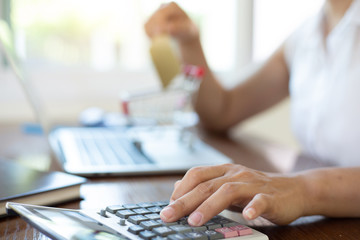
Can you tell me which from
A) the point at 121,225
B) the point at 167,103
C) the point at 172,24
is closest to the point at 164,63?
the point at 167,103

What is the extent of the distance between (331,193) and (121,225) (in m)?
0.30

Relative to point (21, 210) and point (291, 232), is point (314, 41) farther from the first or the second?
point (21, 210)

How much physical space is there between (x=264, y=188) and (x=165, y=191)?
20 centimetres

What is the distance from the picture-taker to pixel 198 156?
953 mm

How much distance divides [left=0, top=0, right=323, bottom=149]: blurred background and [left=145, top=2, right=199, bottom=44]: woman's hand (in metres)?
0.59

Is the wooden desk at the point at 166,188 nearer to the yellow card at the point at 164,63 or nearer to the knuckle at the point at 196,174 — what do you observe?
the knuckle at the point at 196,174

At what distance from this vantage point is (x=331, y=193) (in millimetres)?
619

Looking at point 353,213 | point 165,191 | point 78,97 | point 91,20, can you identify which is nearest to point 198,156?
point 165,191

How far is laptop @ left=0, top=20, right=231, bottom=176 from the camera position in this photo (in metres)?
0.82

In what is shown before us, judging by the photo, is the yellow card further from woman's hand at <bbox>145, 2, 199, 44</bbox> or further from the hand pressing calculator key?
the hand pressing calculator key

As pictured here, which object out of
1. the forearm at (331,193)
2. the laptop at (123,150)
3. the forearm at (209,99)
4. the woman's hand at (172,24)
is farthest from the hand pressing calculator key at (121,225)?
the forearm at (209,99)

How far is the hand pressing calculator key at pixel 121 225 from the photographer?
0.43m

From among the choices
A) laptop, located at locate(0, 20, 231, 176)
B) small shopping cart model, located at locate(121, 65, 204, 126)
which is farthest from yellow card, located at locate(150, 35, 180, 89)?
laptop, located at locate(0, 20, 231, 176)

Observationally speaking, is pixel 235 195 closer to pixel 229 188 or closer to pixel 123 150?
pixel 229 188
